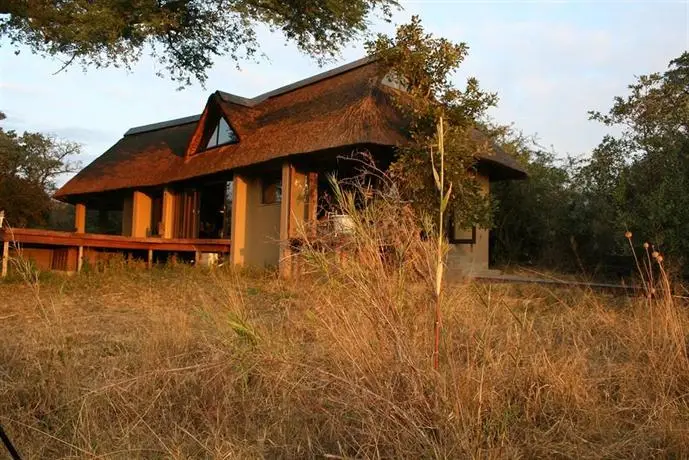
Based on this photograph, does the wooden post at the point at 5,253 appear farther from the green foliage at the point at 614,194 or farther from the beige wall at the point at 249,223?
the green foliage at the point at 614,194

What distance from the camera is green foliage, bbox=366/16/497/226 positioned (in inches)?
411

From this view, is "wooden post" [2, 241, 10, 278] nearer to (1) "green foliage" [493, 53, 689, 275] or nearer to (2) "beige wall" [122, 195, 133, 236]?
(2) "beige wall" [122, 195, 133, 236]

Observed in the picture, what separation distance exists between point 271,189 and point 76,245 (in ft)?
14.9

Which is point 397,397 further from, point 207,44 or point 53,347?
point 207,44

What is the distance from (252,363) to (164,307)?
3687 millimetres

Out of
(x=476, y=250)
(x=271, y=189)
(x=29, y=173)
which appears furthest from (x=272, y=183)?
(x=29, y=173)

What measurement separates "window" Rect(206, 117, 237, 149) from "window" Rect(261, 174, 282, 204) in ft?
→ 5.50

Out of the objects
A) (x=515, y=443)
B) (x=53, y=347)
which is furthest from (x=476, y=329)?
(x=53, y=347)

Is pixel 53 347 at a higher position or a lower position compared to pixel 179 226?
lower

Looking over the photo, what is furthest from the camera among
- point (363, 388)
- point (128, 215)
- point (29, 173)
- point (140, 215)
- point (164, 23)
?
point (29, 173)

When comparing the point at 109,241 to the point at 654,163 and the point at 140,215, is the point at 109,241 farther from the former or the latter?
the point at 654,163

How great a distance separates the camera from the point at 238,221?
565 inches

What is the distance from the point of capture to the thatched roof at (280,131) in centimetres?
1168

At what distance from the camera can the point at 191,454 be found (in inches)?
111
